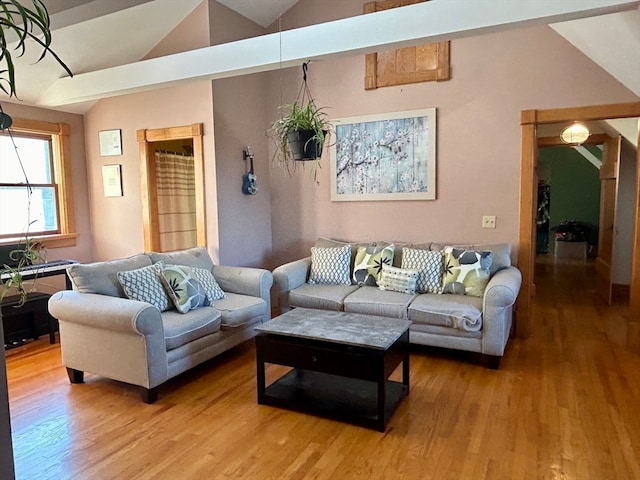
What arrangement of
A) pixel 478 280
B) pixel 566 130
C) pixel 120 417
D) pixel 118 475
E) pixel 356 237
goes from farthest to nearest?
pixel 566 130
pixel 356 237
pixel 478 280
pixel 120 417
pixel 118 475

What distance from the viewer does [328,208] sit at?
4.96 meters

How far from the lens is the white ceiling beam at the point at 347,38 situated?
249cm

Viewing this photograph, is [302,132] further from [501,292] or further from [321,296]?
[501,292]

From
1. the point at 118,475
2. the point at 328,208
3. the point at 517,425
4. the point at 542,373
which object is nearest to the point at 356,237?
the point at 328,208

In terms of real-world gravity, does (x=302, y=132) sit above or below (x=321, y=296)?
above

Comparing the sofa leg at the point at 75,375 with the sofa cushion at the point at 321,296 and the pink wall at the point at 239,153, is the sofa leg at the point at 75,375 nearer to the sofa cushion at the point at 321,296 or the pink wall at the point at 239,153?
the pink wall at the point at 239,153

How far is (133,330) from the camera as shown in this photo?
276 cm

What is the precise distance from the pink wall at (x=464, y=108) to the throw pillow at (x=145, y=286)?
2085 millimetres

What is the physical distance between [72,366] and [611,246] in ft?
19.2

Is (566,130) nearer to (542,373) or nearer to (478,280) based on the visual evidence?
(478,280)

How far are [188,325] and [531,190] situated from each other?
3216 mm

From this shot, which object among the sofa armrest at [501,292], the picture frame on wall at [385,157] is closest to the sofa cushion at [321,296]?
the picture frame on wall at [385,157]

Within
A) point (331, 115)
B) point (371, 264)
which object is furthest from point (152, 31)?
point (371, 264)

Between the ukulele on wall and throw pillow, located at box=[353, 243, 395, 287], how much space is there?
142 cm
